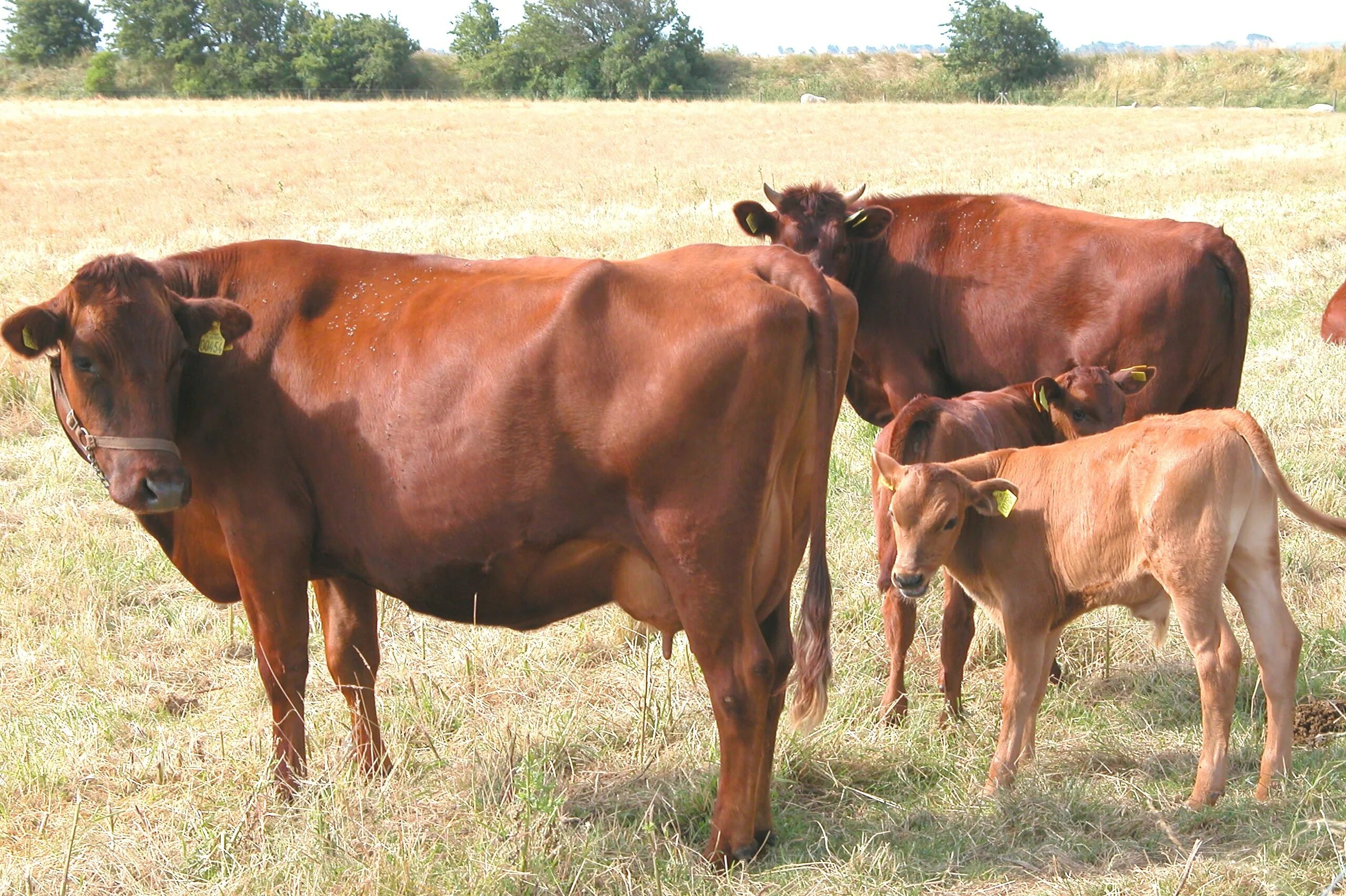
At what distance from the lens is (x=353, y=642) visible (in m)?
5.03

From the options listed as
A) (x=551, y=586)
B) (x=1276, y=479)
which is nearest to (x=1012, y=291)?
(x=1276, y=479)

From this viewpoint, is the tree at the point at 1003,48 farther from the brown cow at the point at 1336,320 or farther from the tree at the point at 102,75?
the brown cow at the point at 1336,320

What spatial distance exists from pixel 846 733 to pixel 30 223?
2088cm

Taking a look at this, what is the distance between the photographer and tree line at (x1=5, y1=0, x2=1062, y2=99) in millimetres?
66688

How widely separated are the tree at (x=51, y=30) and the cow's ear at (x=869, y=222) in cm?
7942

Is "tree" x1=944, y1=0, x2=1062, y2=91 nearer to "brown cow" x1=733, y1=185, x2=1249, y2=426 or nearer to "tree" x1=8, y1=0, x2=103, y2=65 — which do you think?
"tree" x1=8, y1=0, x2=103, y2=65

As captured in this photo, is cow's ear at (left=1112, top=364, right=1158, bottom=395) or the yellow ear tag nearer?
the yellow ear tag

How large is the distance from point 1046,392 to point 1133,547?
1311mm

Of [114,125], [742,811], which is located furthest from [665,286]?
[114,125]

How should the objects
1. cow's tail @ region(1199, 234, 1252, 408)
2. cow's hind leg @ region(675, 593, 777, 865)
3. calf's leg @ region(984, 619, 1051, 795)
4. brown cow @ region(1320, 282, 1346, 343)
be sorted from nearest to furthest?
cow's hind leg @ region(675, 593, 777, 865), calf's leg @ region(984, 619, 1051, 795), cow's tail @ region(1199, 234, 1252, 408), brown cow @ region(1320, 282, 1346, 343)

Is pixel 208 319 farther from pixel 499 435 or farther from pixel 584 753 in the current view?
pixel 584 753

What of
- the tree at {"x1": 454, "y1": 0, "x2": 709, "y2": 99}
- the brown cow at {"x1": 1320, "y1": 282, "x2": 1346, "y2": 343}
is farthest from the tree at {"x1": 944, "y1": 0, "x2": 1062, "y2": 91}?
the brown cow at {"x1": 1320, "y1": 282, "x2": 1346, "y2": 343}

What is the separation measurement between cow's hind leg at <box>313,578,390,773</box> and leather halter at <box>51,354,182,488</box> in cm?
92

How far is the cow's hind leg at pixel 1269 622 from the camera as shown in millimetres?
4629
